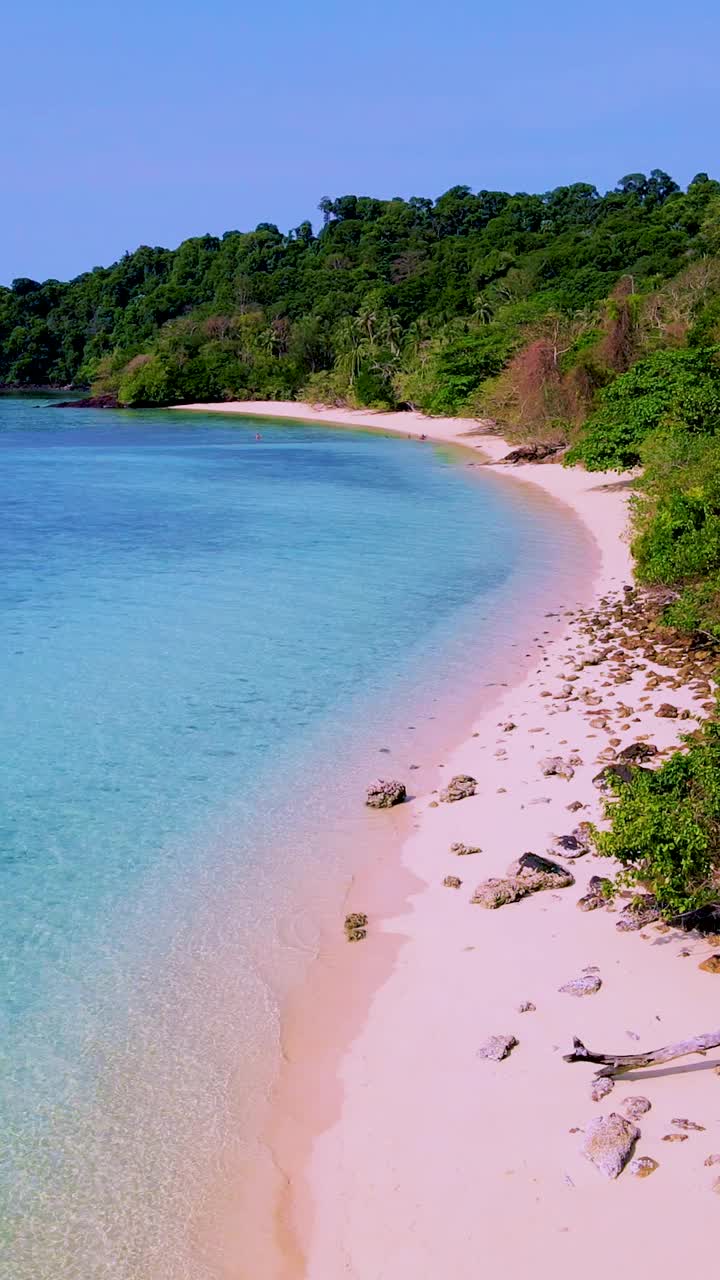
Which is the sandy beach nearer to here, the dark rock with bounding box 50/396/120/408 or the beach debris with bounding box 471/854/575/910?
the beach debris with bounding box 471/854/575/910

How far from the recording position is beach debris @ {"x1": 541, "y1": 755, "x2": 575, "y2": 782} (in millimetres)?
10281

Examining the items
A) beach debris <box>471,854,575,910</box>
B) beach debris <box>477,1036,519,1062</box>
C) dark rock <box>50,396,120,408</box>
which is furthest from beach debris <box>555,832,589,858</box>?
dark rock <box>50,396,120,408</box>

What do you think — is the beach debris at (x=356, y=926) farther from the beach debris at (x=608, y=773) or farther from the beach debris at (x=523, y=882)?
the beach debris at (x=608, y=773)

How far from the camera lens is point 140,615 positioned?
19266 millimetres

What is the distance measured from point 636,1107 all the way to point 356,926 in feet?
9.99

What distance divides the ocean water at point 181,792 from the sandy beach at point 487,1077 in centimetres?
52

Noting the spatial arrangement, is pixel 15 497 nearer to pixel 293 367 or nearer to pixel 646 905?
pixel 646 905

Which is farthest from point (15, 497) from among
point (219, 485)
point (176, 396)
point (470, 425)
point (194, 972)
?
point (176, 396)

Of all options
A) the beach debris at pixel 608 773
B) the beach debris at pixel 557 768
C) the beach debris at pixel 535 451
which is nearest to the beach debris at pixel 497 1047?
the beach debris at pixel 608 773

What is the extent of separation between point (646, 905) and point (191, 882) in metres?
3.92

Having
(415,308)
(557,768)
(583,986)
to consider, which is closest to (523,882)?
(583,986)

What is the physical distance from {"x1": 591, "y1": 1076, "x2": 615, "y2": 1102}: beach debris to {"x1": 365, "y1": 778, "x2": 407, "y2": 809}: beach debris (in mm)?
4686

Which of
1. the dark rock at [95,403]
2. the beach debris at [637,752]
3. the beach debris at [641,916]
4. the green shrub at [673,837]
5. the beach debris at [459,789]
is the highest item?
the green shrub at [673,837]

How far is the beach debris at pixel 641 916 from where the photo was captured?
728cm
